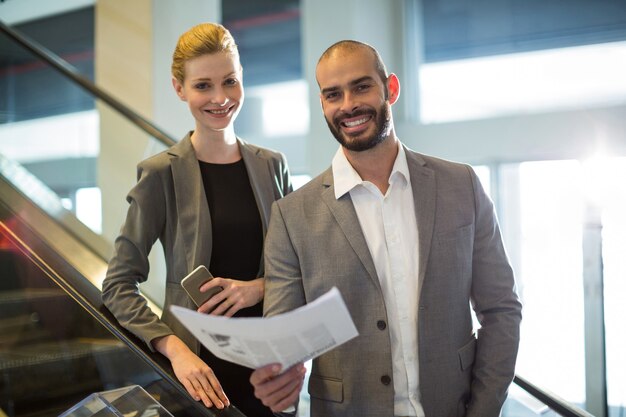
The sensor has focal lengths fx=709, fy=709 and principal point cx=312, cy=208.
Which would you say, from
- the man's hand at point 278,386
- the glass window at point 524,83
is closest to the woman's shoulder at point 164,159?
the man's hand at point 278,386

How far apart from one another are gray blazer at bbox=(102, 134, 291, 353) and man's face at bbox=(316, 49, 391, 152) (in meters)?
0.50

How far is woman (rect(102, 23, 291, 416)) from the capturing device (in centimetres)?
226

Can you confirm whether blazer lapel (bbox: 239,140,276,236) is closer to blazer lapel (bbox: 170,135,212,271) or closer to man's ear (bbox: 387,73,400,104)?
blazer lapel (bbox: 170,135,212,271)

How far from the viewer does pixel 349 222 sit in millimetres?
2025

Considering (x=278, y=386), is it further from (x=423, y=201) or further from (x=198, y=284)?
(x=423, y=201)

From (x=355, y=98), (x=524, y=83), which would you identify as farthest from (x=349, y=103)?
(x=524, y=83)

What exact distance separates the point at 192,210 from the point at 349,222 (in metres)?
0.59

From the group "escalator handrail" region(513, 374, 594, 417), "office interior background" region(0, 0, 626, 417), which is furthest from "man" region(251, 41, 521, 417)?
"office interior background" region(0, 0, 626, 417)

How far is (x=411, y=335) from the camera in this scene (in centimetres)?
199

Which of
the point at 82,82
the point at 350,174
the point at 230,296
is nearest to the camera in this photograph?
the point at 350,174

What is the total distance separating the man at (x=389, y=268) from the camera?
6.46 ft

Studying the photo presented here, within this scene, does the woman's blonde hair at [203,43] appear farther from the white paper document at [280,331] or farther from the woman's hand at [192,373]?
the white paper document at [280,331]

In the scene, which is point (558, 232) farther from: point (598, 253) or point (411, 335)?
point (411, 335)

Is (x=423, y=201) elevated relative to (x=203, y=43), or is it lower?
lower
